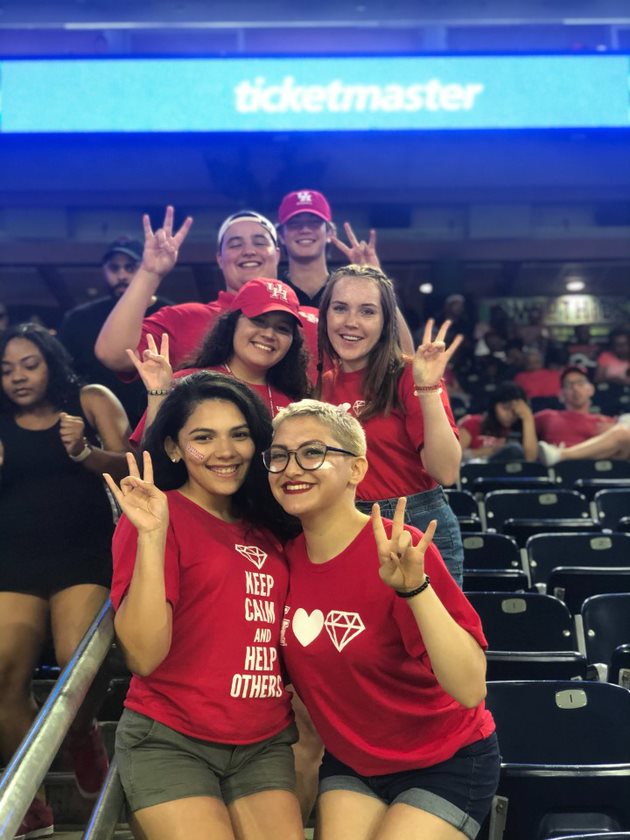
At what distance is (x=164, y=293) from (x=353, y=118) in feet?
18.0

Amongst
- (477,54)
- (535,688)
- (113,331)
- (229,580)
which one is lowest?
(535,688)

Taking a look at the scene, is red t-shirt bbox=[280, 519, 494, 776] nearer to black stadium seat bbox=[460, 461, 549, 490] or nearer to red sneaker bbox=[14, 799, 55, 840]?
red sneaker bbox=[14, 799, 55, 840]

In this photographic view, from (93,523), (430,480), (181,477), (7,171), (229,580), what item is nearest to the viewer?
(229,580)

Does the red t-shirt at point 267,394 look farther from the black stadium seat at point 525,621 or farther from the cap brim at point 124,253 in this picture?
the cap brim at point 124,253

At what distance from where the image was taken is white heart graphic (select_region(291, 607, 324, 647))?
2.14 metres

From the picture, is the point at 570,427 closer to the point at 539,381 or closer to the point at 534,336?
the point at 539,381

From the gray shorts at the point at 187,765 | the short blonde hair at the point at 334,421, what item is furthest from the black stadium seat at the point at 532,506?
the gray shorts at the point at 187,765

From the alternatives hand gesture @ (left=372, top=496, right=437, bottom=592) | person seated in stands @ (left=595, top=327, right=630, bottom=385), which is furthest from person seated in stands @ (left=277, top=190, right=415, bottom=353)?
person seated in stands @ (left=595, top=327, right=630, bottom=385)

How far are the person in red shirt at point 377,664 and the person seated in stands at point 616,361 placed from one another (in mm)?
9186

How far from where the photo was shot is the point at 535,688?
2678 mm

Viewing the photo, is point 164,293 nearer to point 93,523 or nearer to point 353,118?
point 353,118

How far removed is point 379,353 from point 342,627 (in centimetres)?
106

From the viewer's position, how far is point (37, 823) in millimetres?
2850

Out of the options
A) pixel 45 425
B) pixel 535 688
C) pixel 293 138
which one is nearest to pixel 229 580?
pixel 535 688
